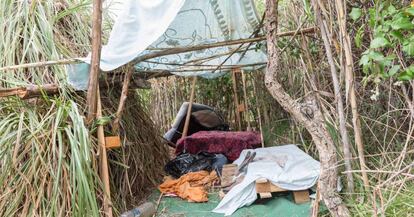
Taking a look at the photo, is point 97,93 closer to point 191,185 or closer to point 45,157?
point 45,157

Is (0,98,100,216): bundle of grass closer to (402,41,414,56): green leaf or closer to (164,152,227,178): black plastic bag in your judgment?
(164,152,227,178): black plastic bag

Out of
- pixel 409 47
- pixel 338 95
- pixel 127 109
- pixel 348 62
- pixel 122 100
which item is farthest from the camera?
pixel 127 109

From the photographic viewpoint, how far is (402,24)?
1513 millimetres

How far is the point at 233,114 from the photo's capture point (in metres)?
6.25

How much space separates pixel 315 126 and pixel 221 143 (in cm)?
271

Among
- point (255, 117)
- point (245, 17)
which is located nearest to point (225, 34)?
point (245, 17)

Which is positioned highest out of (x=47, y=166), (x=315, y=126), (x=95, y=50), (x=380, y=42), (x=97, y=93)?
(x=95, y=50)

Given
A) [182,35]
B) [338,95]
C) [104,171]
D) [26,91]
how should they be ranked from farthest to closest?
[182,35] < [104,171] < [26,91] < [338,95]

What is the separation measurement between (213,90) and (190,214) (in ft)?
11.6

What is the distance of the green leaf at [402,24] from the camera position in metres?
1.51

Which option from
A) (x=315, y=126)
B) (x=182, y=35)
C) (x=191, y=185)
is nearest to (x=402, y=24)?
(x=315, y=126)

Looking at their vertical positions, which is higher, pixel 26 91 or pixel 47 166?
pixel 26 91

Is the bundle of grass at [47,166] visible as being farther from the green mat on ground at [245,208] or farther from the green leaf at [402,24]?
the green leaf at [402,24]

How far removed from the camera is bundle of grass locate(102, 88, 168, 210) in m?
3.09
